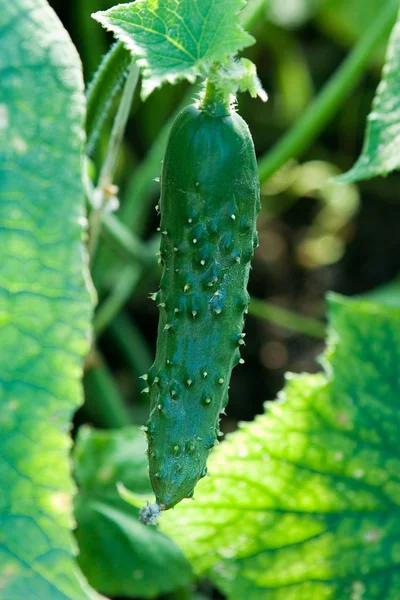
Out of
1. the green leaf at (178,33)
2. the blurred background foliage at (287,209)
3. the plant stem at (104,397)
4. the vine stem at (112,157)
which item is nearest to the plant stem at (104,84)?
the vine stem at (112,157)

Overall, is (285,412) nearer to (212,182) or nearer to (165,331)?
(165,331)

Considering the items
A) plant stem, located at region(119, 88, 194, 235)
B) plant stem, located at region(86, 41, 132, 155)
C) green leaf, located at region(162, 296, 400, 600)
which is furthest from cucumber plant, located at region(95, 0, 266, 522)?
plant stem, located at region(119, 88, 194, 235)

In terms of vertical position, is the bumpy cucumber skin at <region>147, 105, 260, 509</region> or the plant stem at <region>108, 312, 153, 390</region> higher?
the bumpy cucumber skin at <region>147, 105, 260, 509</region>

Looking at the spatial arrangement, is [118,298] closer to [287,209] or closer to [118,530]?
[118,530]

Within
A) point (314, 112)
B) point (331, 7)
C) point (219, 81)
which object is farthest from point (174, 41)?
point (331, 7)

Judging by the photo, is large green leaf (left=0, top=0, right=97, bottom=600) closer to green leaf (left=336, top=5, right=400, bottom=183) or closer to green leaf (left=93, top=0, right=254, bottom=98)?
green leaf (left=93, top=0, right=254, bottom=98)

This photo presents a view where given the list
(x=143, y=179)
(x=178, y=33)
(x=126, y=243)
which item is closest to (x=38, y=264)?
(x=178, y=33)

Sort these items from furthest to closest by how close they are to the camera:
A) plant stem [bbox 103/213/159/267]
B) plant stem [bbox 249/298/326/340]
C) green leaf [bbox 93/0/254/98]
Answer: plant stem [bbox 249/298/326/340] < plant stem [bbox 103/213/159/267] < green leaf [bbox 93/0/254/98]
